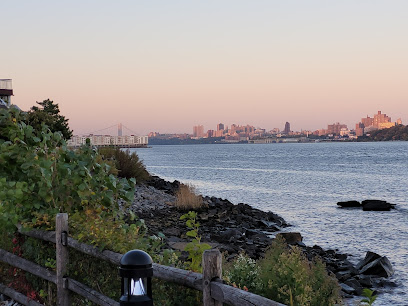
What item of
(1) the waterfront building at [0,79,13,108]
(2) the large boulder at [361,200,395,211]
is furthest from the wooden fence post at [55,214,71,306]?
(1) the waterfront building at [0,79,13,108]

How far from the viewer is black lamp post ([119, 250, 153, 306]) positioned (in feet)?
12.8

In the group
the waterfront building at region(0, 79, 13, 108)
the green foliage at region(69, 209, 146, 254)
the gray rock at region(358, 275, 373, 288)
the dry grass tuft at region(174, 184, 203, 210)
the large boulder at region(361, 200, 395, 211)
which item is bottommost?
the large boulder at region(361, 200, 395, 211)

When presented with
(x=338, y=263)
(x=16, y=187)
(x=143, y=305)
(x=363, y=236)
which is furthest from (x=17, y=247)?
(x=363, y=236)

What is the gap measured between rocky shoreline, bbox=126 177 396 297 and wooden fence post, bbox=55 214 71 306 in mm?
6565

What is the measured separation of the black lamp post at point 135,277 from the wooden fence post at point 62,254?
2934 mm

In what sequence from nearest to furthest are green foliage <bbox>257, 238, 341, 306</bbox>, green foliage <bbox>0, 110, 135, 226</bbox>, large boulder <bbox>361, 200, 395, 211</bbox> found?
green foliage <bbox>257, 238, 341, 306</bbox> → green foliage <bbox>0, 110, 135, 226</bbox> → large boulder <bbox>361, 200, 395, 211</bbox>

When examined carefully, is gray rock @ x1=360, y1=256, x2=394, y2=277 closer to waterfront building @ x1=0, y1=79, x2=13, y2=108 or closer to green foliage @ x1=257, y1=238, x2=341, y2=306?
green foliage @ x1=257, y1=238, x2=341, y2=306

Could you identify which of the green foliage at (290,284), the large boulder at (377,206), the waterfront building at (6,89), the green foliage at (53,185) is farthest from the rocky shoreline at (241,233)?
the waterfront building at (6,89)

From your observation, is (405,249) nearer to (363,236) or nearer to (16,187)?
(363,236)

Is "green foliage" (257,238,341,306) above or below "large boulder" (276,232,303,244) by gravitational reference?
above

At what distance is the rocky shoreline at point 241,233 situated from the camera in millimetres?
16578

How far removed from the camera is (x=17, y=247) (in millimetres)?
8039

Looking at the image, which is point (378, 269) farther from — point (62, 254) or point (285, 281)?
point (62, 254)

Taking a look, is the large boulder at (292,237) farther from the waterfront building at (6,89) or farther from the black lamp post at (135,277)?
the waterfront building at (6,89)
